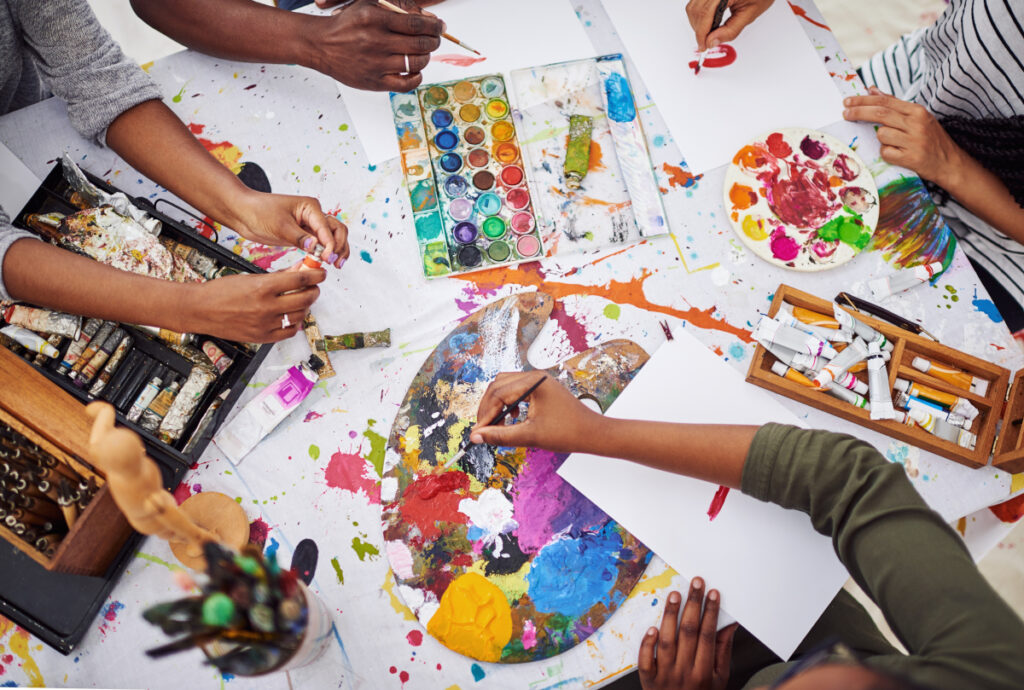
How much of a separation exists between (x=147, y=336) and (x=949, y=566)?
135 centimetres

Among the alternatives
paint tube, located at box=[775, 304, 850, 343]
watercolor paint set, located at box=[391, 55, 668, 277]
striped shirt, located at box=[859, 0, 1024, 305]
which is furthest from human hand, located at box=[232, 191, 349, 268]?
striped shirt, located at box=[859, 0, 1024, 305]

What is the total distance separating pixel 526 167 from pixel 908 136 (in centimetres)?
77

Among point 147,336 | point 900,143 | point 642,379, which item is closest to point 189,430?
point 147,336

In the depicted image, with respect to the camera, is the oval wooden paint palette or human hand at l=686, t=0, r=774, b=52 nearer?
the oval wooden paint palette

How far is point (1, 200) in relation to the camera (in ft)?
3.71

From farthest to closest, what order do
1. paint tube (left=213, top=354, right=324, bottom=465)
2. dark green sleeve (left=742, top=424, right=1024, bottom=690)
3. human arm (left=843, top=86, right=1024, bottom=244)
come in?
human arm (left=843, top=86, right=1024, bottom=244), paint tube (left=213, top=354, right=324, bottom=465), dark green sleeve (left=742, top=424, right=1024, bottom=690)

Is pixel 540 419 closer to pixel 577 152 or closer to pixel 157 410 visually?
pixel 577 152

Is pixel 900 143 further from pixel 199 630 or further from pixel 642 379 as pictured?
pixel 199 630

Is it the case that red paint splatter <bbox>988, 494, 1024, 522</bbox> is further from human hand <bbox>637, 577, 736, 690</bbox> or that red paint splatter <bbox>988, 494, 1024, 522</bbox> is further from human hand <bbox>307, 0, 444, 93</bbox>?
human hand <bbox>307, 0, 444, 93</bbox>

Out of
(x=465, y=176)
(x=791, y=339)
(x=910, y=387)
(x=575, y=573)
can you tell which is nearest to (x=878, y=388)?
(x=910, y=387)

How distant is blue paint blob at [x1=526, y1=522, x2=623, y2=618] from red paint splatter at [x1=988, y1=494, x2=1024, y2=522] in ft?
2.44

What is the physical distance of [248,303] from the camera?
→ 98 cm

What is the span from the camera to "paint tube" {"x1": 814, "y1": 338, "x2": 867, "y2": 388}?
41.2 inches

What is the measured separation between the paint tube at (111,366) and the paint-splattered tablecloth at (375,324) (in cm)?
21
